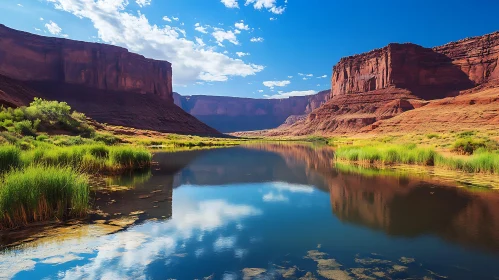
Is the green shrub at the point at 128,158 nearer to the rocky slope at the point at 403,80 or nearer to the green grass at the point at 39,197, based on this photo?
the green grass at the point at 39,197

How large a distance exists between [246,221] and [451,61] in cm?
13522

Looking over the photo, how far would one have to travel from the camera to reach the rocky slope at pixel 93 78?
334 feet

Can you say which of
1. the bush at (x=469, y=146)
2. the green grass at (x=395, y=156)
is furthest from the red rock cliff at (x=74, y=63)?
the bush at (x=469, y=146)

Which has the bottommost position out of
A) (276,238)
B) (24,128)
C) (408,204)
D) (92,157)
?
(276,238)

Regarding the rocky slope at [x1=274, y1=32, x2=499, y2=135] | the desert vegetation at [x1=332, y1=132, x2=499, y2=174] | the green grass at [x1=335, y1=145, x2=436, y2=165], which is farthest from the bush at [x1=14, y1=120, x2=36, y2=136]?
the rocky slope at [x1=274, y1=32, x2=499, y2=135]

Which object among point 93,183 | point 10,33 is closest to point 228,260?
point 93,183

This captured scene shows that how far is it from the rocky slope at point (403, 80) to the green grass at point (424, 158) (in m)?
79.6

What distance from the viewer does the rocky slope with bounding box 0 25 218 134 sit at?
334 feet

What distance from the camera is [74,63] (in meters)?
118

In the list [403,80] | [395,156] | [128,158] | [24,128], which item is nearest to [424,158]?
[395,156]

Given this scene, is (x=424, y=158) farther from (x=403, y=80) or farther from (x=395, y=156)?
(x=403, y=80)

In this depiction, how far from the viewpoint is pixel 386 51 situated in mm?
125938

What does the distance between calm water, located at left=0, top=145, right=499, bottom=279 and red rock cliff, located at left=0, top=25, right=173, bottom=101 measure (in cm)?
11427

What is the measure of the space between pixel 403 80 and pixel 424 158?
362 ft
